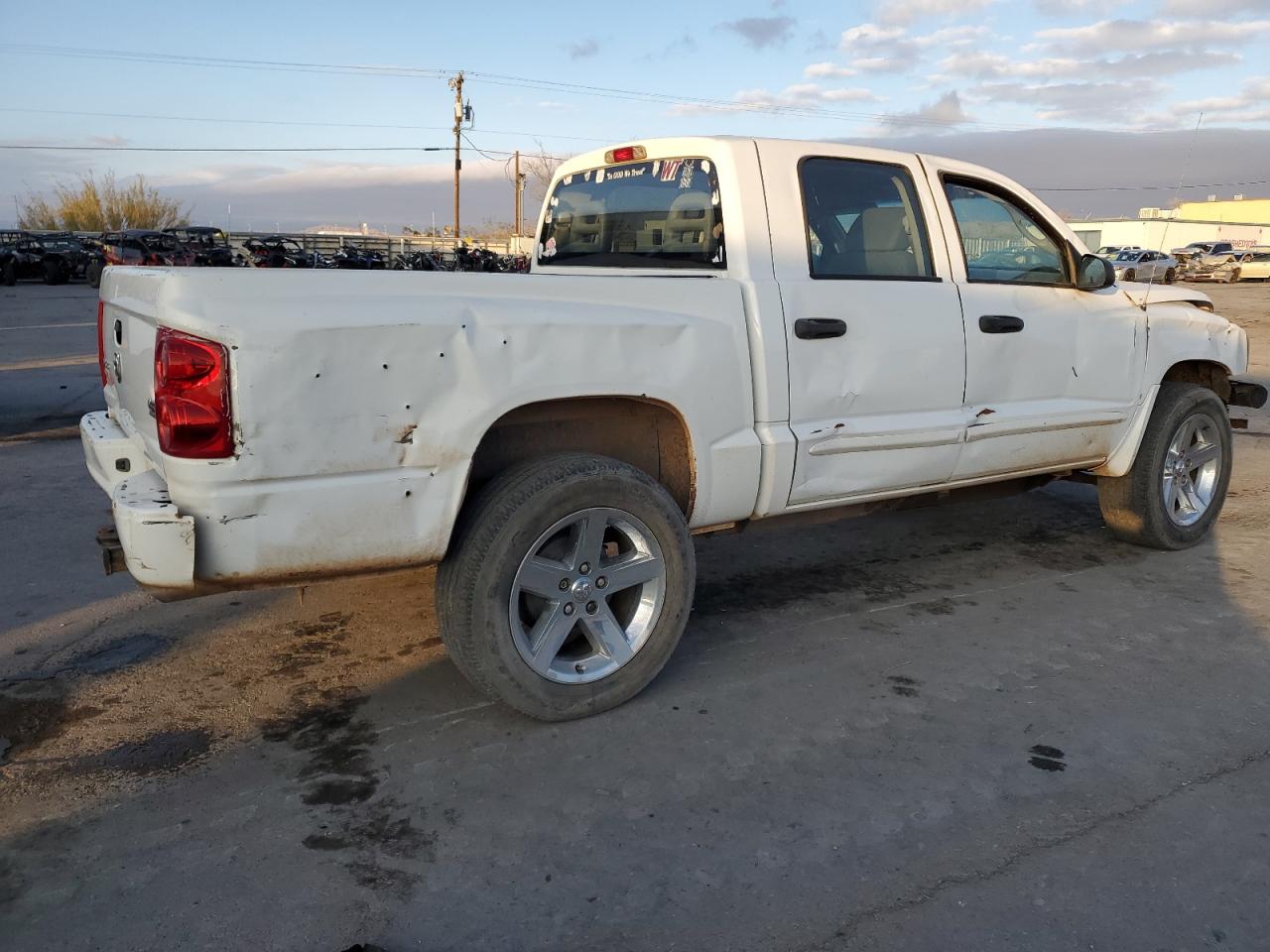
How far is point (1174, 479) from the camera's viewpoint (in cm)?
533

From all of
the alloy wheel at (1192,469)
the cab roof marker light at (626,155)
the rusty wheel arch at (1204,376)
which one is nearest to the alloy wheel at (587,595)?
the cab roof marker light at (626,155)

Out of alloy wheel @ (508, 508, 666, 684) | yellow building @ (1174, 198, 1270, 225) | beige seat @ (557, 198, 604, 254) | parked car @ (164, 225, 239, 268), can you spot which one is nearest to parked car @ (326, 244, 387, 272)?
parked car @ (164, 225, 239, 268)

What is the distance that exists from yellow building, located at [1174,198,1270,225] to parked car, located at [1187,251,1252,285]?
3990 centimetres

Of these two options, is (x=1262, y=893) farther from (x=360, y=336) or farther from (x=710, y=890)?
(x=360, y=336)

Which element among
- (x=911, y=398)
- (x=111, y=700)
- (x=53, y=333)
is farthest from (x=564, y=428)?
(x=53, y=333)

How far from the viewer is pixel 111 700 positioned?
11.5ft

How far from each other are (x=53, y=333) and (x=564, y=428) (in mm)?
15869

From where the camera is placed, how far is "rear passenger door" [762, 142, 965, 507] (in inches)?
147

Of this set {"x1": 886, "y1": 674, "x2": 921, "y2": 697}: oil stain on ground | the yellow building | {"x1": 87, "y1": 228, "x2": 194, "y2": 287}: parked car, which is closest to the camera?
{"x1": 886, "y1": 674, "x2": 921, "y2": 697}: oil stain on ground

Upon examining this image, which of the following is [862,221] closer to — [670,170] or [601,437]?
[670,170]

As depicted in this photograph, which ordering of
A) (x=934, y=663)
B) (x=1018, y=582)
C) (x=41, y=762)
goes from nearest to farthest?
(x=41, y=762) → (x=934, y=663) → (x=1018, y=582)

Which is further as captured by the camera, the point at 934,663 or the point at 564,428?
the point at 934,663

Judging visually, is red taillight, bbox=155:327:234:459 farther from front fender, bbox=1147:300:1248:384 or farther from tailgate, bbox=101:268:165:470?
front fender, bbox=1147:300:1248:384

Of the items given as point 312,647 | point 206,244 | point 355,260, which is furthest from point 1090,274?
point 206,244
